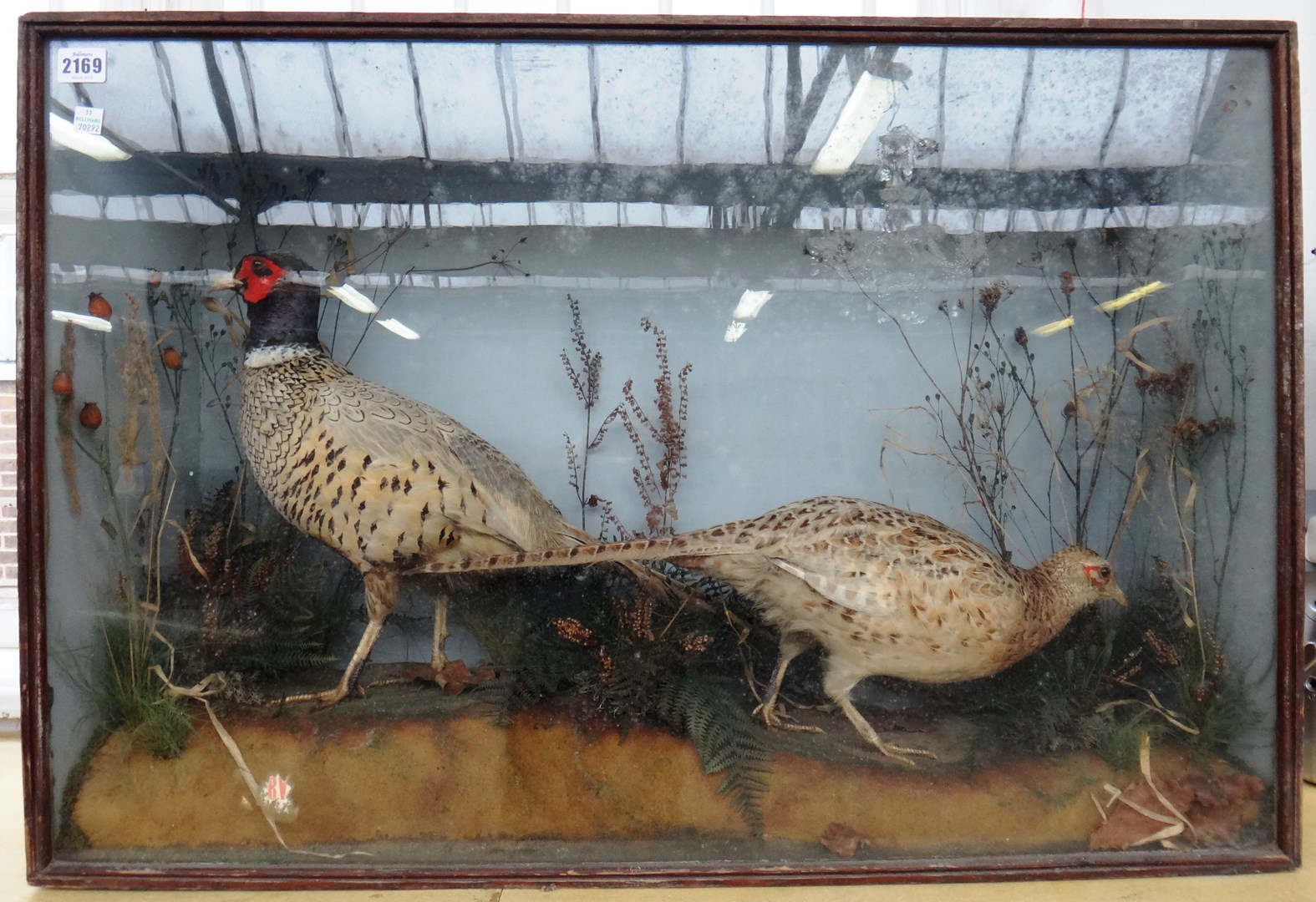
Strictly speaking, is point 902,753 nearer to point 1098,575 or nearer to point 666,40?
point 1098,575

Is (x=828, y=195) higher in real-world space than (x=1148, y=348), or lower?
higher

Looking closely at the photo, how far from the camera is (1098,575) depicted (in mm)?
1262

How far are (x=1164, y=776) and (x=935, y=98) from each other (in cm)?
121

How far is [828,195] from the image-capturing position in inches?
49.9

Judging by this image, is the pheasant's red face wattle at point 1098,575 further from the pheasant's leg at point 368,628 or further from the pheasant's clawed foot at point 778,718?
the pheasant's leg at point 368,628

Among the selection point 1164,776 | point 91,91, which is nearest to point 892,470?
point 1164,776

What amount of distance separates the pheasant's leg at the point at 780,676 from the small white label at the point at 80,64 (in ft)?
4.80

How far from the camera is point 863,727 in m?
1.25

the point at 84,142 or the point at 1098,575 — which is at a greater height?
the point at 84,142

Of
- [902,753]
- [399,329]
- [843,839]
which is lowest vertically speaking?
[843,839]

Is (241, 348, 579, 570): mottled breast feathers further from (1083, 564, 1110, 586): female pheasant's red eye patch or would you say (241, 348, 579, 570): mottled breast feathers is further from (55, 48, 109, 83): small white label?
(1083, 564, 1110, 586): female pheasant's red eye patch

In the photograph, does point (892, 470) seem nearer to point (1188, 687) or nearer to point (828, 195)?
point (828, 195)

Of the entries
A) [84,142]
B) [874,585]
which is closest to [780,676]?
[874,585]

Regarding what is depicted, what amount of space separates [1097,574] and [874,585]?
1.32 feet
